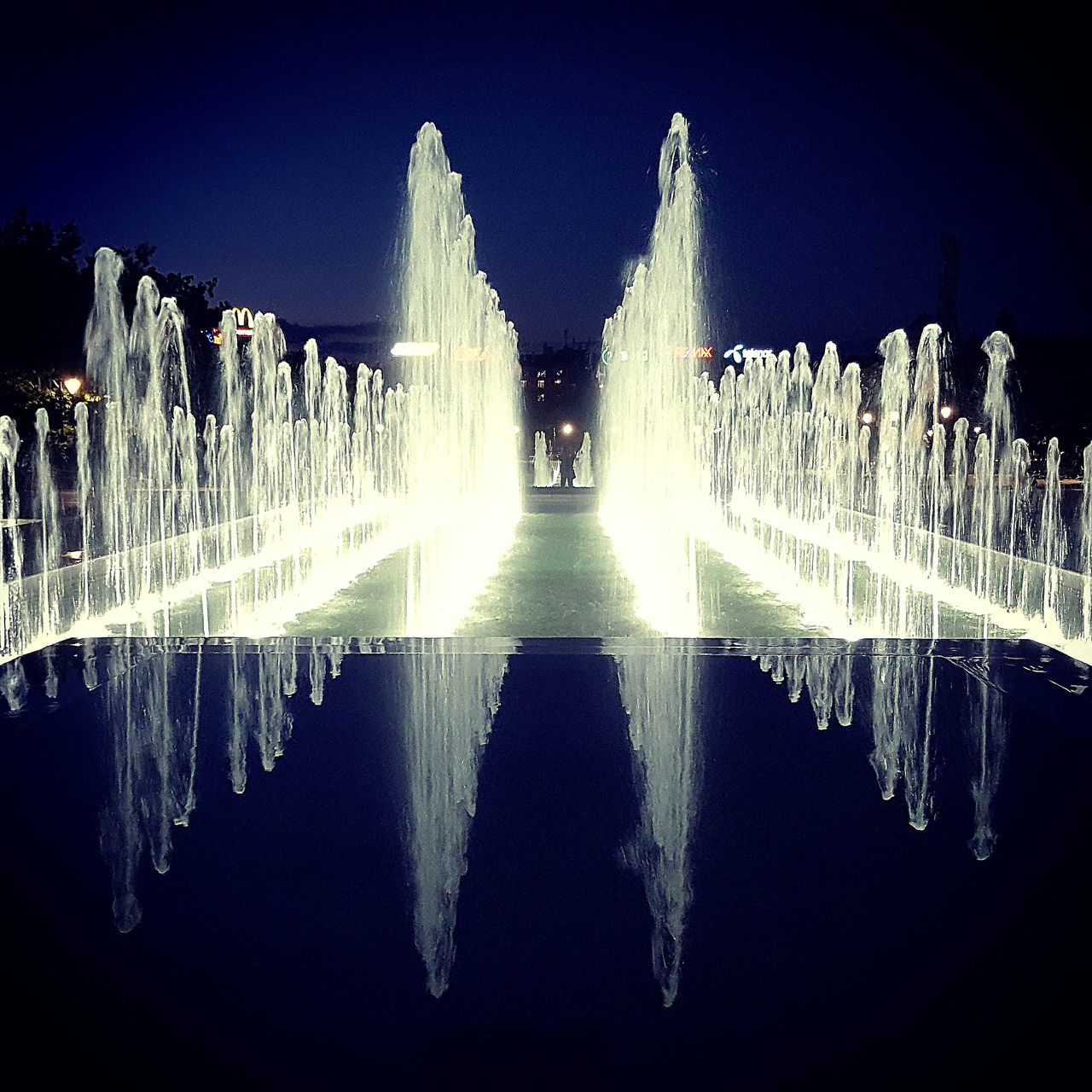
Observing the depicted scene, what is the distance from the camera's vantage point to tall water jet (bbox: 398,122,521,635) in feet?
42.4

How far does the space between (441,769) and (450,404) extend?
15853 mm

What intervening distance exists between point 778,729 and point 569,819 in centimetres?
136

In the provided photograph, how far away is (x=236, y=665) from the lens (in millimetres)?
5770

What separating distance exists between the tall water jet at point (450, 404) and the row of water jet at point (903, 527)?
3.53 metres

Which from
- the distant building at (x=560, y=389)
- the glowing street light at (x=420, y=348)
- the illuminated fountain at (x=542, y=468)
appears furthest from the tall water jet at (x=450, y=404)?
the distant building at (x=560, y=389)

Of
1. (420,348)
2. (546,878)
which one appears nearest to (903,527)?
(420,348)

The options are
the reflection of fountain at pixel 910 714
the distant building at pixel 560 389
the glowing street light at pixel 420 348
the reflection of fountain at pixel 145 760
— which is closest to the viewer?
the reflection of fountain at pixel 145 760

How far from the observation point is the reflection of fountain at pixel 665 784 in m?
2.86

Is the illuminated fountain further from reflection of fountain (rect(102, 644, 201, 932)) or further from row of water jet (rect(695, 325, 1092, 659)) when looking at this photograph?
reflection of fountain (rect(102, 644, 201, 932))

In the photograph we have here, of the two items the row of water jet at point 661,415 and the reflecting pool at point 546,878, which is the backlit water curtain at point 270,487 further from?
the reflecting pool at point 546,878

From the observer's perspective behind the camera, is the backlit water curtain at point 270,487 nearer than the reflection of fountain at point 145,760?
No

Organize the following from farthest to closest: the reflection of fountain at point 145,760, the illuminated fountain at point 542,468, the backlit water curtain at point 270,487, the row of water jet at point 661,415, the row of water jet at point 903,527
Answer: the illuminated fountain at point 542,468, the row of water jet at point 661,415, the backlit water curtain at point 270,487, the row of water jet at point 903,527, the reflection of fountain at point 145,760

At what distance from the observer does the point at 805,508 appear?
2262cm

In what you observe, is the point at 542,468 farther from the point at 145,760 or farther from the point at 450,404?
the point at 145,760
